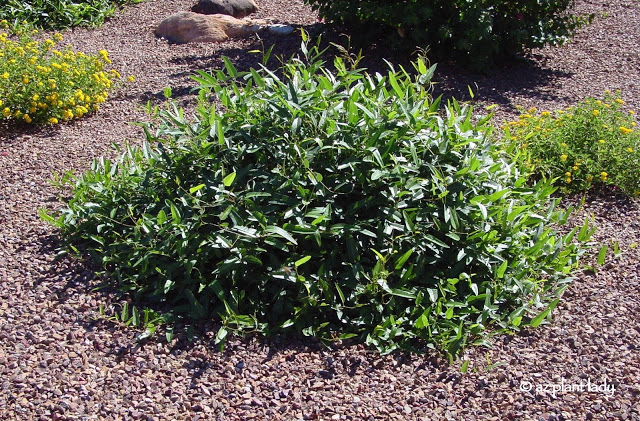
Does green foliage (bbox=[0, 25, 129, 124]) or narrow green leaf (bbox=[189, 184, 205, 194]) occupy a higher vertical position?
narrow green leaf (bbox=[189, 184, 205, 194])

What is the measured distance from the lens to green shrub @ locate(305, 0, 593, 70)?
6.29 m

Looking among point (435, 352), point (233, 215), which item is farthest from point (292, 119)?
point (435, 352)

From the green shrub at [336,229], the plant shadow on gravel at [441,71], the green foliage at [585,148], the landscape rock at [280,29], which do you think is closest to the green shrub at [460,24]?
the plant shadow on gravel at [441,71]

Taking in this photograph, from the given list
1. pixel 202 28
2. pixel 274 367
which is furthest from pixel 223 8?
pixel 274 367

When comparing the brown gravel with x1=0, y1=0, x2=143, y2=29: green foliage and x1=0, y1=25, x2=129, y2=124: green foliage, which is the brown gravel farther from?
x1=0, y1=0, x2=143, y2=29: green foliage

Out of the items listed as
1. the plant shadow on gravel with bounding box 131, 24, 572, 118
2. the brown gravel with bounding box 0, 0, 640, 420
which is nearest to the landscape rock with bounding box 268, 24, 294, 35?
the plant shadow on gravel with bounding box 131, 24, 572, 118

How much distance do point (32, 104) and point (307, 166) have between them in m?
3.07

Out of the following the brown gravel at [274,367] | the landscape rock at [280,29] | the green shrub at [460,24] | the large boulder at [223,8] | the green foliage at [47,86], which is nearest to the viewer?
the brown gravel at [274,367]

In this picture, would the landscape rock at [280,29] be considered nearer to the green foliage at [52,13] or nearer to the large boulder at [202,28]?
the large boulder at [202,28]

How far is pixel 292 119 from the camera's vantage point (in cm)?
332

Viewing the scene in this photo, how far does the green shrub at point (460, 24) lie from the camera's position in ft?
20.6

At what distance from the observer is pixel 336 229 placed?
3.09 metres

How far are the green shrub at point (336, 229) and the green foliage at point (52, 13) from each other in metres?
5.20

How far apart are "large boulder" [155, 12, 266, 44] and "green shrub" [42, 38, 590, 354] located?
13.5 feet
